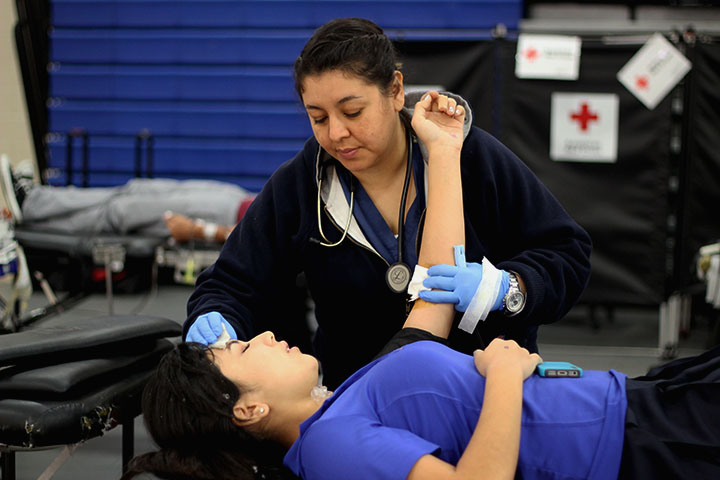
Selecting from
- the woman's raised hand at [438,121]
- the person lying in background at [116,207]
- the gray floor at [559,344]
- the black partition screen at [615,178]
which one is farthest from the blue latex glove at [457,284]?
the person lying in background at [116,207]

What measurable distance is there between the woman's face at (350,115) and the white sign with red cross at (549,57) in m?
2.04

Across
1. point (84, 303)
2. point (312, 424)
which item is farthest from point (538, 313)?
point (84, 303)

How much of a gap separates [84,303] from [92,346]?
2844mm

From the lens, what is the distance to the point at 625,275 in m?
3.33

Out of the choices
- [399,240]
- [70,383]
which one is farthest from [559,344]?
[70,383]

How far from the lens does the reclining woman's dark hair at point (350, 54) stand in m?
1.35

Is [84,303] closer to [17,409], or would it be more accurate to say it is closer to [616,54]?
[17,409]

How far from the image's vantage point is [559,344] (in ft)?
11.7

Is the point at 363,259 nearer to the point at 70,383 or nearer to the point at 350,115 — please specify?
the point at 350,115

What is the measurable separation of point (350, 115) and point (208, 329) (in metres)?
0.51

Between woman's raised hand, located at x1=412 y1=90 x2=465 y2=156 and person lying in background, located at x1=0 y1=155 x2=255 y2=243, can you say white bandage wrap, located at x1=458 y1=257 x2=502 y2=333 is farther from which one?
person lying in background, located at x1=0 y1=155 x2=255 y2=243

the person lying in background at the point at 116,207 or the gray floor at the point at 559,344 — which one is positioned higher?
the person lying in background at the point at 116,207

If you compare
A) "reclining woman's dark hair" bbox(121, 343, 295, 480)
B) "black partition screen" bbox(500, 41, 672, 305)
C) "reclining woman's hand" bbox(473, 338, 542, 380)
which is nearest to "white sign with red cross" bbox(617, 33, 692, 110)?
"black partition screen" bbox(500, 41, 672, 305)

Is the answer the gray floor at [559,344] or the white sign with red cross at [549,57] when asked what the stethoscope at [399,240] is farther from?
the white sign with red cross at [549,57]
